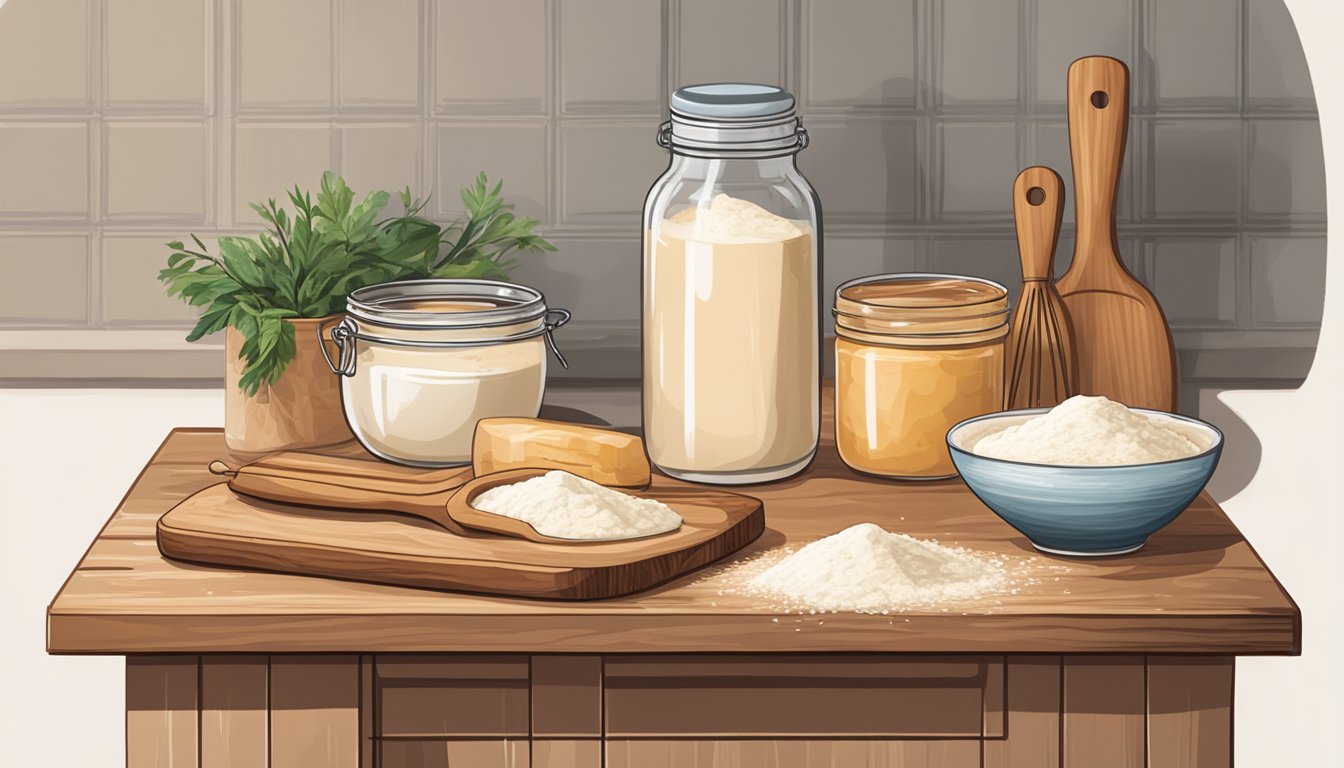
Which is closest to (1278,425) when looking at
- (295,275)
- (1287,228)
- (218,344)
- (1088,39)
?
(1287,228)

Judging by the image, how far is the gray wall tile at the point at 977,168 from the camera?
1688 millimetres

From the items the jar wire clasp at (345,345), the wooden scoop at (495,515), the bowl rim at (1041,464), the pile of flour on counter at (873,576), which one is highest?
the jar wire clasp at (345,345)

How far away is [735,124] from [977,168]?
0.43 metres

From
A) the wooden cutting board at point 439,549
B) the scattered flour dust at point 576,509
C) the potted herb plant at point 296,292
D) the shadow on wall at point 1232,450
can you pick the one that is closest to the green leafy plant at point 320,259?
the potted herb plant at point 296,292

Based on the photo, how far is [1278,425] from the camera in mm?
1708

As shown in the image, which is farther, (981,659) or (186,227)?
(186,227)

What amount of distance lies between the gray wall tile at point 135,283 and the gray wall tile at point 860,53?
0.71 m

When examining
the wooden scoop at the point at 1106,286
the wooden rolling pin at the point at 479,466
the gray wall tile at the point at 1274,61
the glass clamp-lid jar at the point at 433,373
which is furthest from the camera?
the gray wall tile at the point at 1274,61

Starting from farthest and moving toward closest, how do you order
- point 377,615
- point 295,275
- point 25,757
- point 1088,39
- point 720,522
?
point 25,757
point 1088,39
point 295,275
point 720,522
point 377,615

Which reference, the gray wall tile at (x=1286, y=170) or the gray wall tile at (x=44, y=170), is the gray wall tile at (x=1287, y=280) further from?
the gray wall tile at (x=44, y=170)

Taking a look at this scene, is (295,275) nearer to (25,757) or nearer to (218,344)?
(218,344)

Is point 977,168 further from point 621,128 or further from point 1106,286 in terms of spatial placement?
point 621,128

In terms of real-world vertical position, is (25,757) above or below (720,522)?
below

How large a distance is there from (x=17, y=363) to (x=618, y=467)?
2.45 ft
